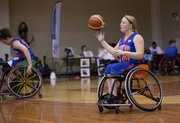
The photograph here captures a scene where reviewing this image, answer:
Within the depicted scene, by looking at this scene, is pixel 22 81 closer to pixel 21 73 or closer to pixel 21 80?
pixel 21 80

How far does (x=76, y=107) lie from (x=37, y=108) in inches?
18.0

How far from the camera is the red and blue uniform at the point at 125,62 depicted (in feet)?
12.1

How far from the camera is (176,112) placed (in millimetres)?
3537

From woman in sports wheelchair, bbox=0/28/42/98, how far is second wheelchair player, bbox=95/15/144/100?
1756 millimetres

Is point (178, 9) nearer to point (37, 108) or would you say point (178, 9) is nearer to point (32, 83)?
point (32, 83)

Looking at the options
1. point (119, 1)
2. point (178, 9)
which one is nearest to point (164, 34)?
point (178, 9)

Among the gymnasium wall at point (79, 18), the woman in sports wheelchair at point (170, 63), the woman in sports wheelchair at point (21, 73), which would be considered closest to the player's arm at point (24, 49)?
the woman in sports wheelchair at point (21, 73)

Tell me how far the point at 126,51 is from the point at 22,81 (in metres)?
2.11

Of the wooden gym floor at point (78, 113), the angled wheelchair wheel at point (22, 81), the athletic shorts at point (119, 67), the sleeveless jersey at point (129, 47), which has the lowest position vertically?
the wooden gym floor at point (78, 113)

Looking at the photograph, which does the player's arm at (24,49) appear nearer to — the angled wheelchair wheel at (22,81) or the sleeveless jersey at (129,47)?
the angled wheelchair wheel at (22,81)

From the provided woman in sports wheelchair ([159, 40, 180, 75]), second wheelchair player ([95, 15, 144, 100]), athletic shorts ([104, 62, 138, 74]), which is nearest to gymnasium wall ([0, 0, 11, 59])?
woman in sports wheelchair ([159, 40, 180, 75])

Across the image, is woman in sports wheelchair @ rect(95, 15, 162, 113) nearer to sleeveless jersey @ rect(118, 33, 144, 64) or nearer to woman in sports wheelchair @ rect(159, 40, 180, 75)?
sleeveless jersey @ rect(118, 33, 144, 64)

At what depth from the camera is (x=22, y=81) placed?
530cm

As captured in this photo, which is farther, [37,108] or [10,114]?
[37,108]
